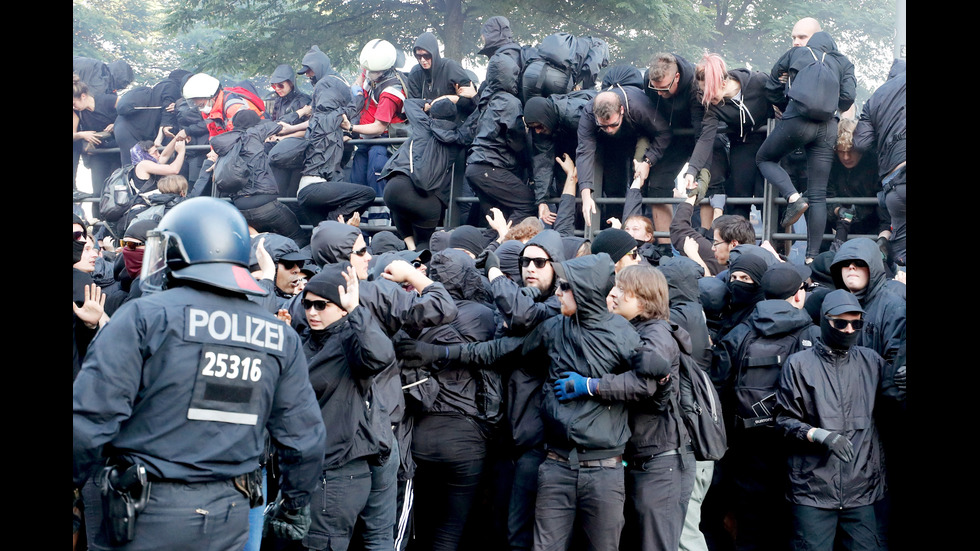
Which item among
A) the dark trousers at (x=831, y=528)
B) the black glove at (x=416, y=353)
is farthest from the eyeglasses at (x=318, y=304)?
the dark trousers at (x=831, y=528)

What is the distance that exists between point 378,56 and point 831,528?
6695mm

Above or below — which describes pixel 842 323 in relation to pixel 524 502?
above

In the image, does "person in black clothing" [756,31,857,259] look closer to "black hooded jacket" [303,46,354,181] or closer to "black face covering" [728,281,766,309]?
"black face covering" [728,281,766,309]

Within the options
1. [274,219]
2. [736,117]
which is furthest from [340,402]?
[274,219]

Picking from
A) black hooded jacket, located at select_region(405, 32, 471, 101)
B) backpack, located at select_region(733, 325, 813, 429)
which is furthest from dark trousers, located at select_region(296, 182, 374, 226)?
backpack, located at select_region(733, 325, 813, 429)

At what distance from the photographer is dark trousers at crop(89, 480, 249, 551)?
342 cm

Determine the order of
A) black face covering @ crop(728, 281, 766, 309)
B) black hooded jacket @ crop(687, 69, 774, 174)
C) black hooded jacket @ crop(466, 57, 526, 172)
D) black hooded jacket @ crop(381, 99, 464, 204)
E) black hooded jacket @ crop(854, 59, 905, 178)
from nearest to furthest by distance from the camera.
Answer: black face covering @ crop(728, 281, 766, 309)
black hooded jacket @ crop(854, 59, 905, 178)
black hooded jacket @ crop(687, 69, 774, 174)
black hooded jacket @ crop(466, 57, 526, 172)
black hooded jacket @ crop(381, 99, 464, 204)

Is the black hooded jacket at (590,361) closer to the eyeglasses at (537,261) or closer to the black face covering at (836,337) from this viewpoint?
the eyeglasses at (537,261)

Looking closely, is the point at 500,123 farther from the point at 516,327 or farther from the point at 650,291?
the point at 650,291

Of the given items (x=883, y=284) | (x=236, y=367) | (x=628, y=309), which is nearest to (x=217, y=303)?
(x=236, y=367)

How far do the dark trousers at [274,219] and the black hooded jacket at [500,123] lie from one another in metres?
2.33

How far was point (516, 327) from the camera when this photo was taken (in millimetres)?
5520

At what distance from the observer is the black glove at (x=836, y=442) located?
203 inches

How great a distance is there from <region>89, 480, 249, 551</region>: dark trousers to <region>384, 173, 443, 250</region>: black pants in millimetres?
5401
